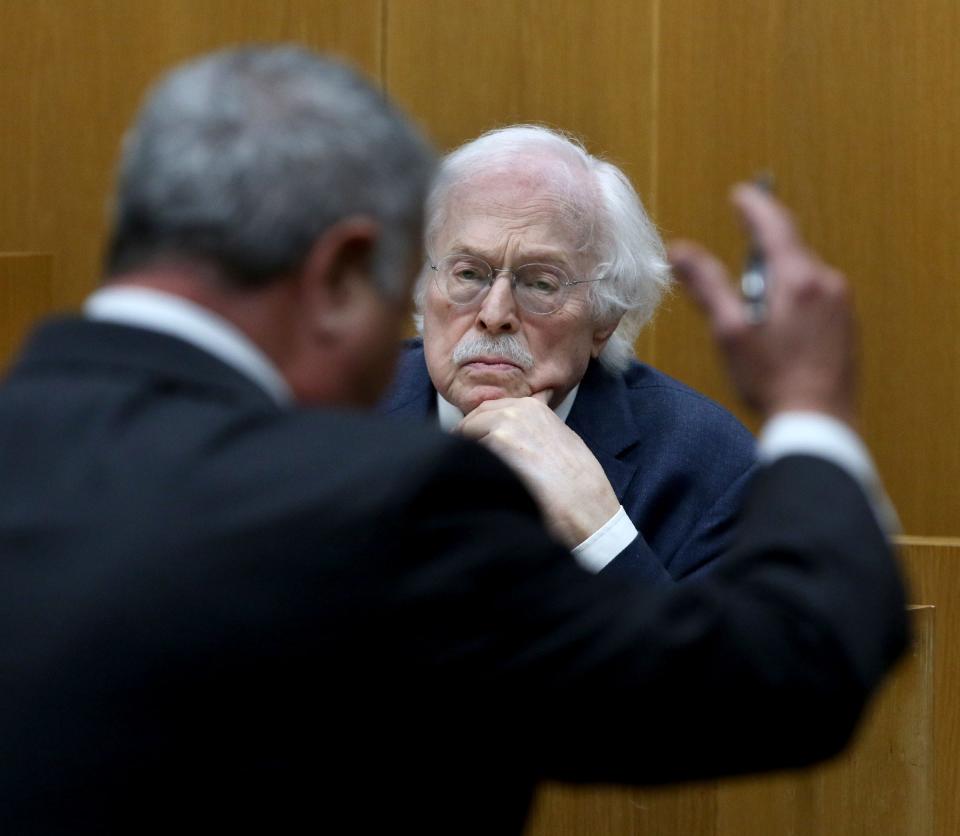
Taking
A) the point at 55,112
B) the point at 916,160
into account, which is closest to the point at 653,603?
the point at 916,160

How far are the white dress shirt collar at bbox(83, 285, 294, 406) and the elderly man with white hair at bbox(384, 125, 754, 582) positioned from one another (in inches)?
50.8

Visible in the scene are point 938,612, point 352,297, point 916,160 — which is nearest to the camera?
Answer: point 352,297

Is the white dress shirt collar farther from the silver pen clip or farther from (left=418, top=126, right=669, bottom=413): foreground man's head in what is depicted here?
(left=418, top=126, right=669, bottom=413): foreground man's head

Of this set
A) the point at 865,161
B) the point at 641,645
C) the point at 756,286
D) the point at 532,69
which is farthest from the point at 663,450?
the point at 641,645

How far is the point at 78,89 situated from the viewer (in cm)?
383

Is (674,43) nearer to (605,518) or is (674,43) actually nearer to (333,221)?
(605,518)

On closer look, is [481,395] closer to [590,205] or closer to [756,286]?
[590,205]

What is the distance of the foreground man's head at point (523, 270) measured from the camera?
2.59 meters

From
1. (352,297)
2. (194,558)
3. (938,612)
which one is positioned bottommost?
(938,612)

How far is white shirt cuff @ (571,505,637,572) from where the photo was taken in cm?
226

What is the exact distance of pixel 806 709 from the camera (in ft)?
3.50

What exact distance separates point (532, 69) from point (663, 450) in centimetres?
125

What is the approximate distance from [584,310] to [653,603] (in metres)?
1.59

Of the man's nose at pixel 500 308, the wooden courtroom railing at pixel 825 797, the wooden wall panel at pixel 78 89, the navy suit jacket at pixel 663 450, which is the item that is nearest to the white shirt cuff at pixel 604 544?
the navy suit jacket at pixel 663 450
